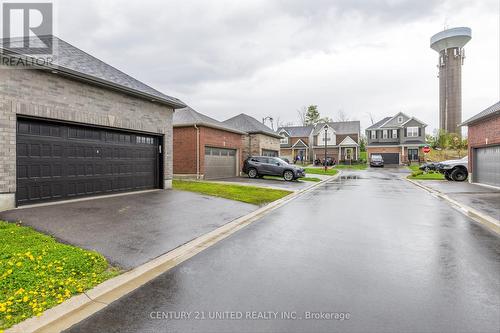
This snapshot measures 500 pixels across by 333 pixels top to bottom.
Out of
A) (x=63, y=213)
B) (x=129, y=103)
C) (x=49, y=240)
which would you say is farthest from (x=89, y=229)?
(x=129, y=103)

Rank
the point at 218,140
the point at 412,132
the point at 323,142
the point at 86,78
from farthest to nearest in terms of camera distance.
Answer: the point at 323,142, the point at 412,132, the point at 218,140, the point at 86,78

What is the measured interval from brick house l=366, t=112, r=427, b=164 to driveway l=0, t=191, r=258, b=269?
4608 centimetres

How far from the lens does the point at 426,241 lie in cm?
637

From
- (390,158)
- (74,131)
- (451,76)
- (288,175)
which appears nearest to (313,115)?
(390,158)

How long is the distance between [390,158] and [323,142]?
11.3m

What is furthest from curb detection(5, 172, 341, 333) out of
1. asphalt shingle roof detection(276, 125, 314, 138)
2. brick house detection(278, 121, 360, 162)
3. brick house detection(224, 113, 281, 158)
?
asphalt shingle roof detection(276, 125, 314, 138)

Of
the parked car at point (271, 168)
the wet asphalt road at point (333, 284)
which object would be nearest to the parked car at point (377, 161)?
the parked car at point (271, 168)

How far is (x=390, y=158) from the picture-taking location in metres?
50.9

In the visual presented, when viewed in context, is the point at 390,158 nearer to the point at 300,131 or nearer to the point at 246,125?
the point at 300,131

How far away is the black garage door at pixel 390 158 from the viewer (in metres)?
50.7

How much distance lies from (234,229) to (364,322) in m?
4.65

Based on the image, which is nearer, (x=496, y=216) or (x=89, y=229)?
(x=89, y=229)

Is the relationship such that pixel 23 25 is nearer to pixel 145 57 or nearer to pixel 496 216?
pixel 145 57
